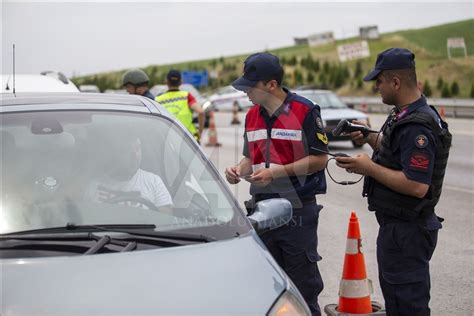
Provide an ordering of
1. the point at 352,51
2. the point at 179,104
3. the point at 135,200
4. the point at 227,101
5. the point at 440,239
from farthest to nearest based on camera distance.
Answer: the point at 352,51
the point at 227,101
the point at 179,104
the point at 440,239
the point at 135,200

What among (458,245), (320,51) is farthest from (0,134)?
(320,51)

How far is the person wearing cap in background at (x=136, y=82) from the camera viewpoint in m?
9.76

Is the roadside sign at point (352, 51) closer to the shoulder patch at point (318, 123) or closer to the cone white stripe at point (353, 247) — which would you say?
the cone white stripe at point (353, 247)

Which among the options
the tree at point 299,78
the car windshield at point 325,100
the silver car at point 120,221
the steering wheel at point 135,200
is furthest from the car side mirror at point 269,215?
the tree at point 299,78

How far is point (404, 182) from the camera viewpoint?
15.8 ft

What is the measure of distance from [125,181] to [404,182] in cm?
163

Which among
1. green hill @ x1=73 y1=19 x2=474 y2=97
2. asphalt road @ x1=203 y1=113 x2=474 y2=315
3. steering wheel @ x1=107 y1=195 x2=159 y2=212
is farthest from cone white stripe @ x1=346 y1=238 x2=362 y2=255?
green hill @ x1=73 y1=19 x2=474 y2=97

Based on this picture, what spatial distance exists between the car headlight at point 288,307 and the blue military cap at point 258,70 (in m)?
2.12

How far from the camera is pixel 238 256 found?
3.75m

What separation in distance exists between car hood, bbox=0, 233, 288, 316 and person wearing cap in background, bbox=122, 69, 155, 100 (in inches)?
245

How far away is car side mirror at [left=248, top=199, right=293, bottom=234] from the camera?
13.9ft

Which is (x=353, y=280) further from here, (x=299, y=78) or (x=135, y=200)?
(x=299, y=78)

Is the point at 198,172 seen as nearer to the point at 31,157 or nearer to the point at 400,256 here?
the point at 31,157

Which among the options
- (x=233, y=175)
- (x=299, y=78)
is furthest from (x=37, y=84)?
(x=299, y=78)
